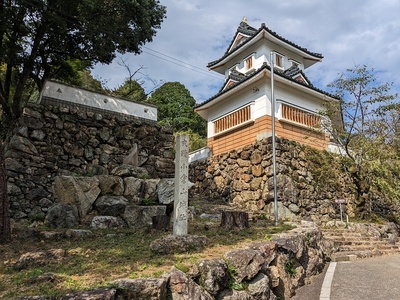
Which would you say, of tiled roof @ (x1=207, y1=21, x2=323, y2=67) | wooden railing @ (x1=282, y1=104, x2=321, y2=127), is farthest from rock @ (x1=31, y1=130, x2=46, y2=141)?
tiled roof @ (x1=207, y1=21, x2=323, y2=67)

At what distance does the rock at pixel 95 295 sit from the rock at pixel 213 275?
1525 mm

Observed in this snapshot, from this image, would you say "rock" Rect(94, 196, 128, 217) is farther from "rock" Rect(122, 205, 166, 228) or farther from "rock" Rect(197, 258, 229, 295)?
"rock" Rect(197, 258, 229, 295)

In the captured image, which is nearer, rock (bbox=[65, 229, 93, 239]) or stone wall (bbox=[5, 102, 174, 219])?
rock (bbox=[65, 229, 93, 239])

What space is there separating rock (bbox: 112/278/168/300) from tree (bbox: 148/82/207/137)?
96.4 ft

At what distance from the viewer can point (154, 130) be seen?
1404 centimetres

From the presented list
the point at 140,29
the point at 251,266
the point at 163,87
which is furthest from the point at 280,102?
the point at 163,87

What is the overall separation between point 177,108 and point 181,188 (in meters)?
28.7

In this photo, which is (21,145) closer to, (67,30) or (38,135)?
(38,135)

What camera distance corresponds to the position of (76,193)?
9.12 m

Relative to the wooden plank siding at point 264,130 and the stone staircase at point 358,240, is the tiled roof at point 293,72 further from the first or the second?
the stone staircase at point 358,240

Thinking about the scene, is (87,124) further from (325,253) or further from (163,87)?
(163,87)

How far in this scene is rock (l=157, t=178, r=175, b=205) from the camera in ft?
31.8

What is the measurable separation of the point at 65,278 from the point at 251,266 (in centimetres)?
295

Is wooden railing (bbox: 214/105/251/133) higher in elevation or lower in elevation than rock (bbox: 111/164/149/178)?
higher
